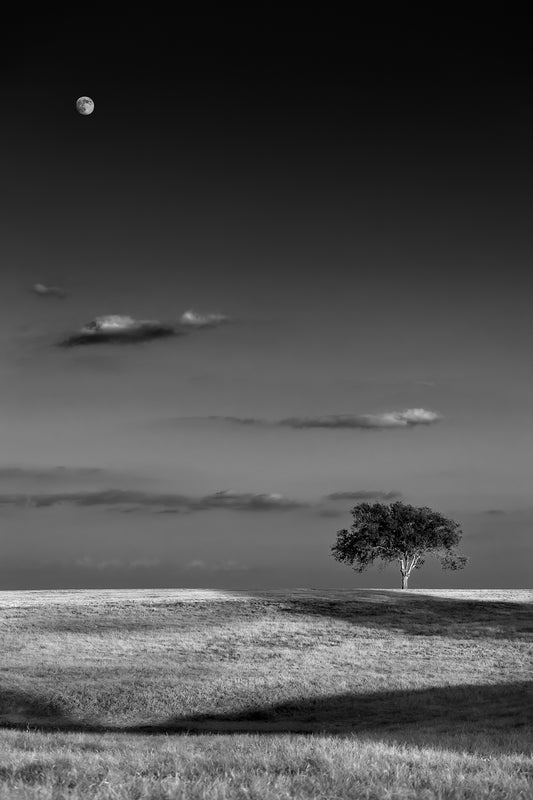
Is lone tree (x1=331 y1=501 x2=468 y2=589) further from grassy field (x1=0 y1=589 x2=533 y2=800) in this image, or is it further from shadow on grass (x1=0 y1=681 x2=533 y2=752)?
shadow on grass (x1=0 y1=681 x2=533 y2=752)

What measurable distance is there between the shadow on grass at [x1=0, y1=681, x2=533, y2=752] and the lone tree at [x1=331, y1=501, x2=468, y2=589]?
5619 cm

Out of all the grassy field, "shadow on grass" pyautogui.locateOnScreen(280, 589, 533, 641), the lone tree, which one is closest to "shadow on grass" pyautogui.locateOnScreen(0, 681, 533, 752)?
the grassy field

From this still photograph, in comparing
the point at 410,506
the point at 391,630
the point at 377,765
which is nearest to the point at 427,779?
the point at 377,765

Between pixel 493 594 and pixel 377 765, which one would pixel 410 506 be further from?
pixel 377 765

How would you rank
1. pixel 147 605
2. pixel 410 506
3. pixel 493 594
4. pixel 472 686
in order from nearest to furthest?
pixel 472 686 < pixel 147 605 < pixel 493 594 < pixel 410 506

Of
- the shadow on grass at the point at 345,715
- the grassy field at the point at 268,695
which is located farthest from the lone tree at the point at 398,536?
the shadow on grass at the point at 345,715

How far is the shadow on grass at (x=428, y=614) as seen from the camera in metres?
48.8

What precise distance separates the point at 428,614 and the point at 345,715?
2776 centimetres

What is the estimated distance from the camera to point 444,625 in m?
51.0

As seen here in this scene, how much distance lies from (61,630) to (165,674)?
48.5 feet

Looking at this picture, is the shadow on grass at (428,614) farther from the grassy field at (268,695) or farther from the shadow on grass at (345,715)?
the shadow on grass at (345,715)

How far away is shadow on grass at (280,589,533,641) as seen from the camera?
4881cm

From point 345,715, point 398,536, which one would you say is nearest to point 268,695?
point 345,715

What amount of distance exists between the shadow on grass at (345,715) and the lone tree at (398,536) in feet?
184
